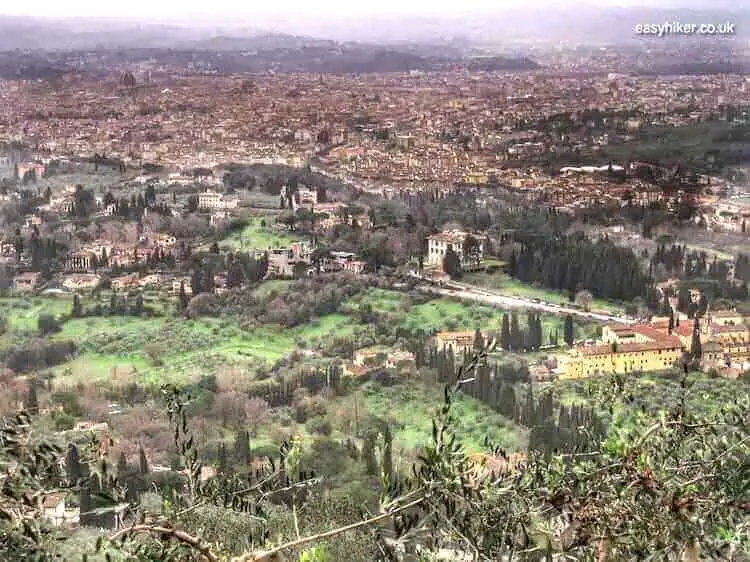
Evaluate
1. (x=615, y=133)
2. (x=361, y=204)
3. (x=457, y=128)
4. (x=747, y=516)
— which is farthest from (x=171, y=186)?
(x=747, y=516)

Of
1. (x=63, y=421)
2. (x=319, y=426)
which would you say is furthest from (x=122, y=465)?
(x=319, y=426)

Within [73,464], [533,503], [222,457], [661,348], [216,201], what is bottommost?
[222,457]

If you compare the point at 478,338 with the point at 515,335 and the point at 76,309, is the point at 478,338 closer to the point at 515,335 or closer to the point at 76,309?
the point at 515,335

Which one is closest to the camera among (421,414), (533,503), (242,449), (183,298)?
(533,503)

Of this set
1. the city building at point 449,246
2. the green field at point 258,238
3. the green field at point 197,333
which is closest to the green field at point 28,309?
the green field at point 197,333

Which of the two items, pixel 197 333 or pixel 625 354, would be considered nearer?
pixel 625 354

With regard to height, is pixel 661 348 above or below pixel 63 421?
above

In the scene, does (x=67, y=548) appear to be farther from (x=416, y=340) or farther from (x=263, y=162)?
(x=263, y=162)

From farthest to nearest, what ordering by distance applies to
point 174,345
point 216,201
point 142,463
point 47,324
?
point 216,201
point 47,324
point 174,345
point 142,463
